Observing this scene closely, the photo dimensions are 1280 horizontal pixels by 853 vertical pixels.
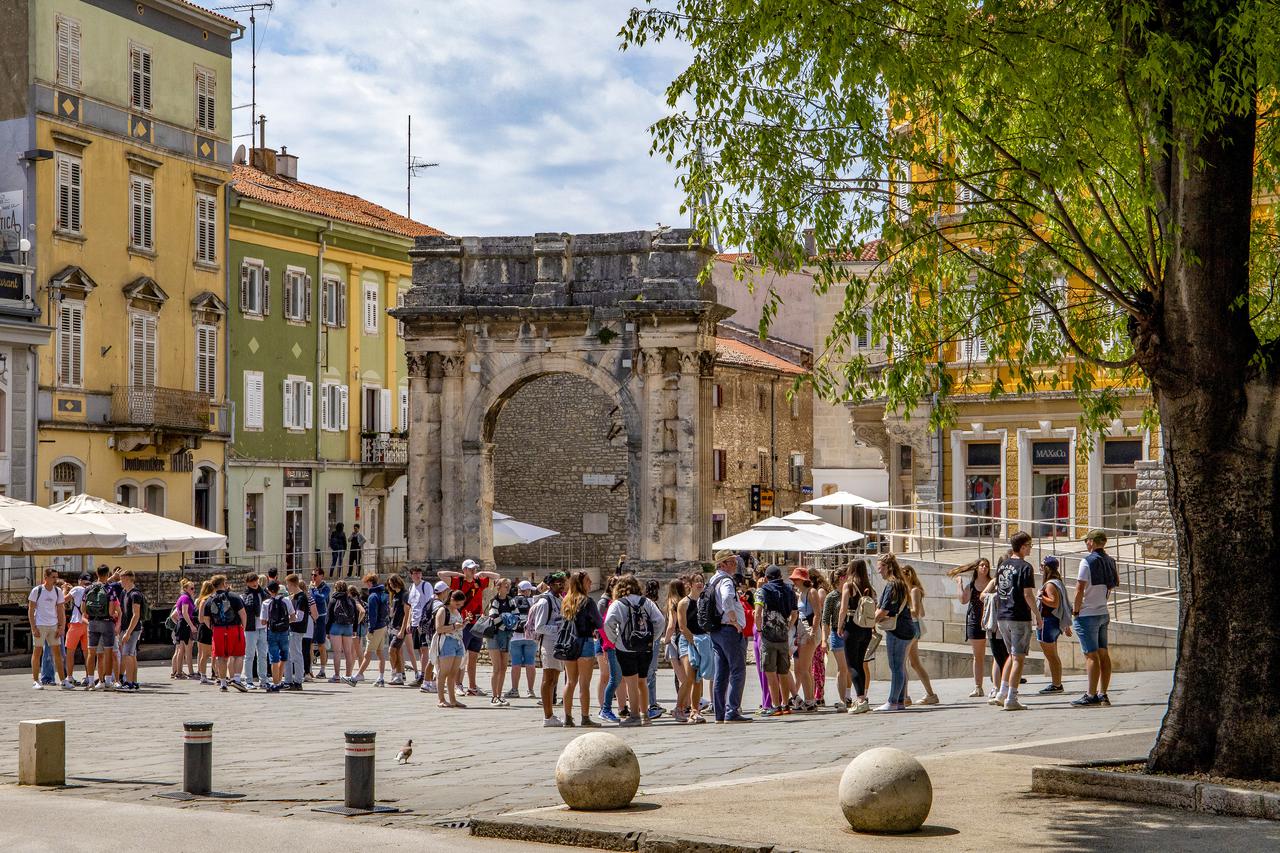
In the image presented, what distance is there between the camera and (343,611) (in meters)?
26.2

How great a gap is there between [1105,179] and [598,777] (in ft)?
19.1

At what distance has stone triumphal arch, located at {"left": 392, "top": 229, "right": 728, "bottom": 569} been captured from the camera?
38000 millimetres

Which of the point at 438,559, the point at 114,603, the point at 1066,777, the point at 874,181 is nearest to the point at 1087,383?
the point at 874,181

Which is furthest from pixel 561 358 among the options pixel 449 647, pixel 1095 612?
pixel 1095 612

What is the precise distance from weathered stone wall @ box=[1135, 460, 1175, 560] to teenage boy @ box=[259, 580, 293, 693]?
49.2 feet

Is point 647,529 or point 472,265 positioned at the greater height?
point 472,265

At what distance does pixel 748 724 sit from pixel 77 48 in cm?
2821

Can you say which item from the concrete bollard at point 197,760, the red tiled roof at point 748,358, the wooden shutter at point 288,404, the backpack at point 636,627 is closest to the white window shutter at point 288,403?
the wooden shutter at point 288,404

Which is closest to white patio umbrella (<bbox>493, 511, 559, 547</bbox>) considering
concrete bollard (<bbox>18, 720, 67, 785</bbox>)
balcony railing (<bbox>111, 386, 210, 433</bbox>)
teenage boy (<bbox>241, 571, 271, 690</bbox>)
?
balcony railing (<bbox>111, 386, 210, 433</bbox>)

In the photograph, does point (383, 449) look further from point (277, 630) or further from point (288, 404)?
point (277, 630)

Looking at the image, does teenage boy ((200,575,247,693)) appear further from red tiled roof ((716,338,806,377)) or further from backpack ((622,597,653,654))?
red tiled roof ((716,338,806,377))

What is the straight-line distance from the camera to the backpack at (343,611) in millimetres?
26047

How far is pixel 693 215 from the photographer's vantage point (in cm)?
1380

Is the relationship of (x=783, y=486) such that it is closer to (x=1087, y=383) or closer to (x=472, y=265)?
(x=472, y=265)
